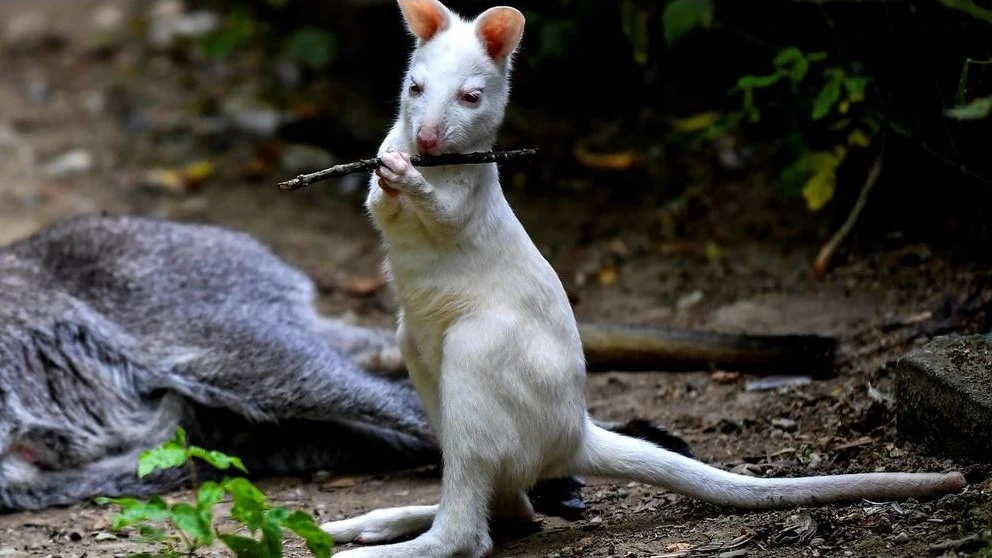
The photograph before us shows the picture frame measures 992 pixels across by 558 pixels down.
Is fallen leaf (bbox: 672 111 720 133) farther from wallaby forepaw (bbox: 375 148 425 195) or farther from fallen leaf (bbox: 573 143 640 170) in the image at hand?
wallaby forepaw (bbox: 375 148 425 195)

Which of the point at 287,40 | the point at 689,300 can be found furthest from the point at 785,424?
the point at 287,40

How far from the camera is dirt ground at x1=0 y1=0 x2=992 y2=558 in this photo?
363 cm

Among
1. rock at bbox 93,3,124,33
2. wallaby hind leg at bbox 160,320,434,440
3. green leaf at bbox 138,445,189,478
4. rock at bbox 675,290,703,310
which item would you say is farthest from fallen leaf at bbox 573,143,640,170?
rock at bbox 93,3,124,33

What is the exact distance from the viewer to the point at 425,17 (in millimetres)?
3523

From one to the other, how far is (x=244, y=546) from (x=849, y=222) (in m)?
3.51

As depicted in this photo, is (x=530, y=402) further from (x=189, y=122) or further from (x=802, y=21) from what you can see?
(x=189, y=122)

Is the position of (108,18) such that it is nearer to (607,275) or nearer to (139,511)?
(607,275)

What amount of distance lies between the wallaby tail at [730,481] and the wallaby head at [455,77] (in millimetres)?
978

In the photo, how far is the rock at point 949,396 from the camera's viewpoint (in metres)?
3.66

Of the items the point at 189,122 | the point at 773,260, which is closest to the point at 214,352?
the point at 773,260

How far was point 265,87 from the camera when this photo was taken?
30.9 feet

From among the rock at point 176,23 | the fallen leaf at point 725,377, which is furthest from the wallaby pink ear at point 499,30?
the rock at point 176,23

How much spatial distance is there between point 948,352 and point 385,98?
5342 millimetres

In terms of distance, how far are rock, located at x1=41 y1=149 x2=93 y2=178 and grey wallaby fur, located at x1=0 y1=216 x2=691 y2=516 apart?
10.7 ft
